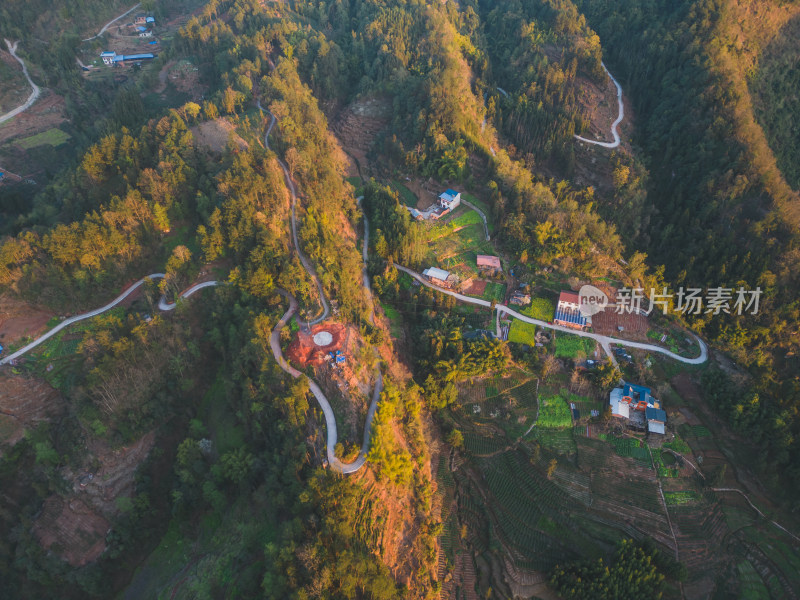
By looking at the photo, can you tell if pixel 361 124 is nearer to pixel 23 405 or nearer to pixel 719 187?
pixel 719 187

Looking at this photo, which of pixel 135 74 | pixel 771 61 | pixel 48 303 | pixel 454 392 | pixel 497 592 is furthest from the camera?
pixel 135 74

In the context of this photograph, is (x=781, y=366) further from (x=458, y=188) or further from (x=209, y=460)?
(x=209, y=460)

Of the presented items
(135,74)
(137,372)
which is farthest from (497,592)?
(135,74)

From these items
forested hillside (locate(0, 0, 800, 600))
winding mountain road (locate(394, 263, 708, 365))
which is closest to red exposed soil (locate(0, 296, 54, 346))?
forested hillside (locate(0, 0, 800, 600))

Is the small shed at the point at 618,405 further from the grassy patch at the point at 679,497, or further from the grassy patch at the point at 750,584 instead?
the grassy patch at the point at 750,584

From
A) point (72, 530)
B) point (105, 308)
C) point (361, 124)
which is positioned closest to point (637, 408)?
point (72, 530)

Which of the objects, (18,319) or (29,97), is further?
(29,97)
